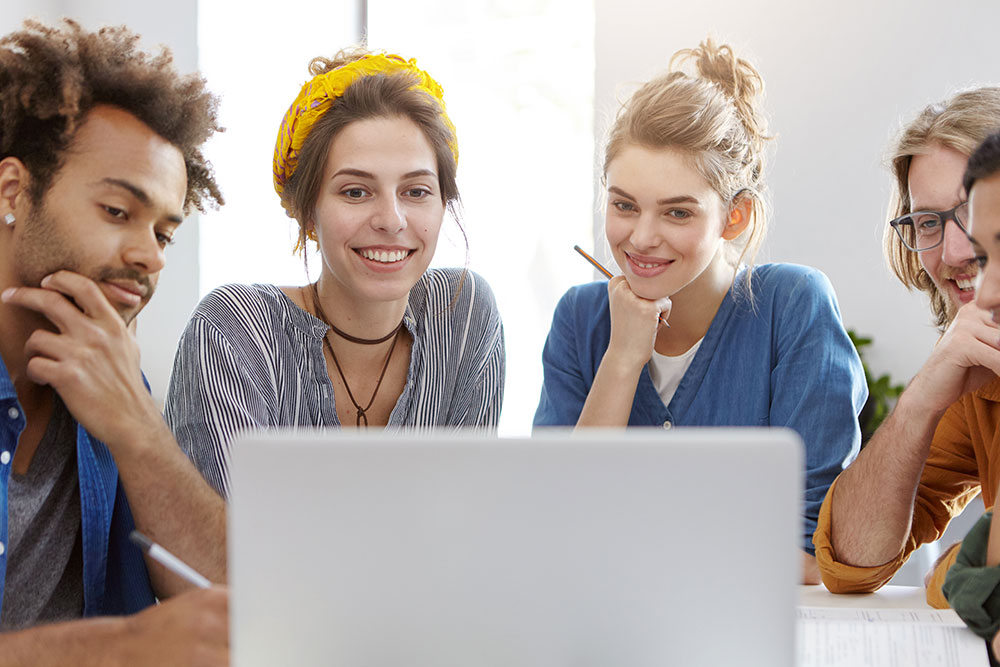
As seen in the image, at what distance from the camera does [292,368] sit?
5.50ft

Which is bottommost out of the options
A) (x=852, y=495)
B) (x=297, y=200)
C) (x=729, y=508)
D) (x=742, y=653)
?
(x=852, y=495)

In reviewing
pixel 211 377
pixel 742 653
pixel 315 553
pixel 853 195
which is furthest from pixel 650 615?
pixel 853 195

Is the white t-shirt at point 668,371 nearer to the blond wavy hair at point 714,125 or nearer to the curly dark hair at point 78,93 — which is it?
the blond wavy hair at point 714,125

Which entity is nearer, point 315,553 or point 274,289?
point 315,553

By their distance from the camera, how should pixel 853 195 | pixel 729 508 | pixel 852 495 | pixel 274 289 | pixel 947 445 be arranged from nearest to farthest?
pixel 729 508 → pixel 852 495 → pixel 947 445 → pixel 274 289 → pixel 853 195

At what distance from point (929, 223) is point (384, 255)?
96 cm

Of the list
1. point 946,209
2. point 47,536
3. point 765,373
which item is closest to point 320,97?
point 47,536

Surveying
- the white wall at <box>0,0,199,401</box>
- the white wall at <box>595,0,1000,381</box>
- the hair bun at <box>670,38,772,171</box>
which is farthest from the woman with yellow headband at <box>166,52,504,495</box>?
the white wall at <box>595,0,1000,381</box>

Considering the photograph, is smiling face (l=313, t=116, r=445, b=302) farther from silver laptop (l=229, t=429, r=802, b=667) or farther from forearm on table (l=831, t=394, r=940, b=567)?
silver laptop (l=229, t=429, r=802, b=667)

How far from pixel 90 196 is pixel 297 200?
530 millimetres

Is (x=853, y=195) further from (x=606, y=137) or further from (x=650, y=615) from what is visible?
(x=650, y=615)

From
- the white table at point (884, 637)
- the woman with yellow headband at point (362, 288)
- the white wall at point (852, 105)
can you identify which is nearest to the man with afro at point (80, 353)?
the woman with yellow headband at point (362, 288)

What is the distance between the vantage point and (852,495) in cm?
149

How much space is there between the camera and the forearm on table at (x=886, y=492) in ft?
4.78
